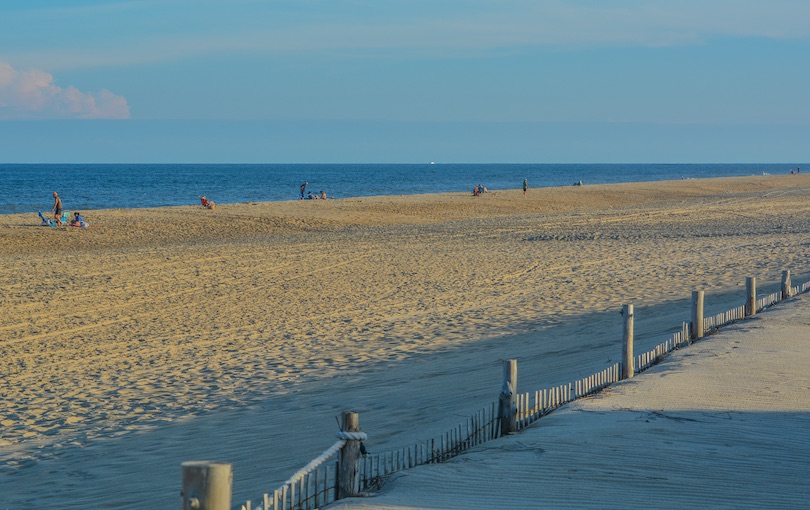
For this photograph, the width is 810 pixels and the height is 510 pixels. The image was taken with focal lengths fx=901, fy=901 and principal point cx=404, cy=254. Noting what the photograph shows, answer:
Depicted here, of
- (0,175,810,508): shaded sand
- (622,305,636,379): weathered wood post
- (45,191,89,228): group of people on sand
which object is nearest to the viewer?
(0,175,810,508): shaded sand

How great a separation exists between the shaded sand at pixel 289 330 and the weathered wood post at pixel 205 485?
3071mm

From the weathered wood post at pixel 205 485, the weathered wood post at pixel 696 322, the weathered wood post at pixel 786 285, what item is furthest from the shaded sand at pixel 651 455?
the weathered wood post at pixel 786 285

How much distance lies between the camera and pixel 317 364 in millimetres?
10430

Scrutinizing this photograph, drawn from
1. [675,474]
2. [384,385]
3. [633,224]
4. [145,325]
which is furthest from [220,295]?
[633,224]

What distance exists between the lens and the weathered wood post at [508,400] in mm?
6398

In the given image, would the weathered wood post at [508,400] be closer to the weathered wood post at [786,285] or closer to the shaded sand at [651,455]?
the shaded sand at [651,455]

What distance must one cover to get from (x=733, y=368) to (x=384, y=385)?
11.1 ft

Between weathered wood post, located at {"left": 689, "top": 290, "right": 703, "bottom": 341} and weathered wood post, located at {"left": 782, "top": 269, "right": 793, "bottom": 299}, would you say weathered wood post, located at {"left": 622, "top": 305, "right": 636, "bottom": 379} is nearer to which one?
weathered wood post, located at {"left": 689, "top": 290, "right": 703, "bottom": 341}

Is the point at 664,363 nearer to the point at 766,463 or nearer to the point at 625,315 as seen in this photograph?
the point at 625,315

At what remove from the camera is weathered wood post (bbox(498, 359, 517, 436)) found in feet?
21.0

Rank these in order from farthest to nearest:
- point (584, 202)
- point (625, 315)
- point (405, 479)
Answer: point (584, 202), point (625, 315), point (405, 479)

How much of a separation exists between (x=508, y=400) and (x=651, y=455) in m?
1.09

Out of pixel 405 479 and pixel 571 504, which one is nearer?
pixel 571 504

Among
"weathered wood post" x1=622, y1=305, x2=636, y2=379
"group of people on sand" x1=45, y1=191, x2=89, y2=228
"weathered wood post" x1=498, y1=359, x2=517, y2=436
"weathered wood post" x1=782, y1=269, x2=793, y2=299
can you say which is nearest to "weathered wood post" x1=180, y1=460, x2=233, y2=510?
"weathered wood post" x1=498, y1=359, x2=517, y2=436
